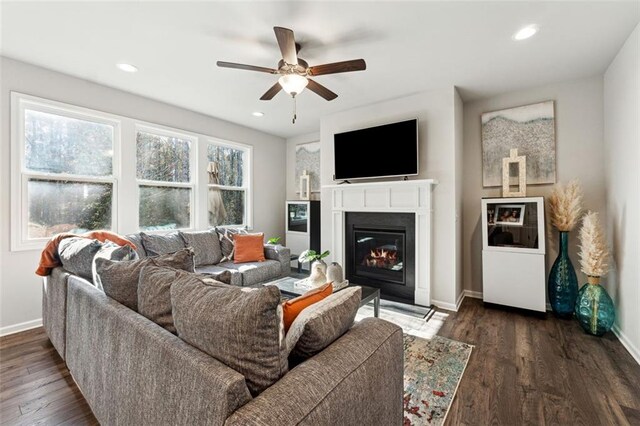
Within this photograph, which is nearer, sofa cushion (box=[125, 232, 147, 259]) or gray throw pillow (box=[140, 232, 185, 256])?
sofa cushion (box=[125, 232, 147, 259])

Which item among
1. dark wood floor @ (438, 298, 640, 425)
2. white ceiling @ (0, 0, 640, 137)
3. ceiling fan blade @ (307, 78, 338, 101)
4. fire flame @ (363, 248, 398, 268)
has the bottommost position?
dark wood floor @ (438, 298, 640, 425)

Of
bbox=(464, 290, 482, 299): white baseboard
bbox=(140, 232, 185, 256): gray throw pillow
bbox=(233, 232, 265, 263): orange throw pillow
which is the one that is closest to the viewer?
bbox=(140, 232, 185, 256): gray throw pillow

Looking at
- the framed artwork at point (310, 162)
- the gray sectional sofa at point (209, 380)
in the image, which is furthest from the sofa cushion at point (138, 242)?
the framed artwork at point (310, 162)

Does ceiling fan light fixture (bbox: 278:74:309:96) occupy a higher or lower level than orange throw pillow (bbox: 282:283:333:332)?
higher

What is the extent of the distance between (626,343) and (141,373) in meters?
3.54

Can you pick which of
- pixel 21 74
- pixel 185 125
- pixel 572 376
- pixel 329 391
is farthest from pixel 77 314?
pixel 572 376

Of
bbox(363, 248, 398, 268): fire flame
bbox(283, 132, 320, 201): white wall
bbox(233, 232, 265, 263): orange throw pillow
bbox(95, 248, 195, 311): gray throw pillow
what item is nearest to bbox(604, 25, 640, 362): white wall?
bbox(363, 248, 398, 268): fire flame

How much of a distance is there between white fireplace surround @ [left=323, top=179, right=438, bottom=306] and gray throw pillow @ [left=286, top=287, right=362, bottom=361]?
250 centimetres

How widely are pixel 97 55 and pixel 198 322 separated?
9.76 feet

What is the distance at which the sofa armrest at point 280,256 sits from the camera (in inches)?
156

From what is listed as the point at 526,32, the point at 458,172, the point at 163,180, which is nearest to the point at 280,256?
the point at 163,180

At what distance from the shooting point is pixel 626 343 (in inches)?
93.4

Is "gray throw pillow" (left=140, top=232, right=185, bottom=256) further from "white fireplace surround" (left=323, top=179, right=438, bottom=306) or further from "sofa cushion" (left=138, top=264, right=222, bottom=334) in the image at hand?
"sofa cushion" (left=138, top=264, right=222, bottom=334)

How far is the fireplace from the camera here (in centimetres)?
355
